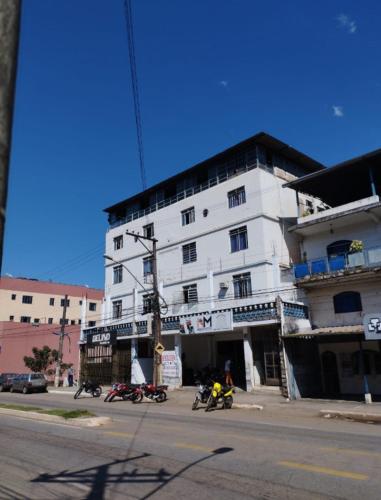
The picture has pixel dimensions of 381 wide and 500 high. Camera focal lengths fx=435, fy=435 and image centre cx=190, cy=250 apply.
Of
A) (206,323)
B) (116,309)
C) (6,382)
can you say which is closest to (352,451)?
(206,323)

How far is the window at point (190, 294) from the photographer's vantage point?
3110 centimetres

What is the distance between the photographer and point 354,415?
15.6 meters

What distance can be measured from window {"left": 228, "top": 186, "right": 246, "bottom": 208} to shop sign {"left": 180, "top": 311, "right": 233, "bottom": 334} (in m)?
8.01

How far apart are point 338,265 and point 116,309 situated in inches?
817

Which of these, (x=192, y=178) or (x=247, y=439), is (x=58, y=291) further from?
(x=247, y=439)

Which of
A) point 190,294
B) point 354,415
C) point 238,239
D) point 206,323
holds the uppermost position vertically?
point 238,239

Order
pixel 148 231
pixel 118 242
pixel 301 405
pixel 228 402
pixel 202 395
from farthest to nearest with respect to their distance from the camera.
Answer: pixel 118 242 < pixel 148 231 < pixel 301 405 < pixel 202 395 < pixel 228 402

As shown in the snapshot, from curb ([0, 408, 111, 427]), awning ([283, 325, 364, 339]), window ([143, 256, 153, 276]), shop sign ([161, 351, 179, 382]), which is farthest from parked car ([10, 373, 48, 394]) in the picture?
awning ([283, 325, 364, 339])

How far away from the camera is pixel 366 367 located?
75.7ft

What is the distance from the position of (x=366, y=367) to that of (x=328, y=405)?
474cm

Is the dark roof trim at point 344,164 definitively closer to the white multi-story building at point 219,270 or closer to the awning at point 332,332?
the white multi-story building at point 219,270

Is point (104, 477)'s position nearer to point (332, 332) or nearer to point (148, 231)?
point (332, 332)

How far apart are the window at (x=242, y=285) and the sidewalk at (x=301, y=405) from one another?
5954 millimetres

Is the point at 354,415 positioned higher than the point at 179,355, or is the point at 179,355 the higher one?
the point at 179,355
